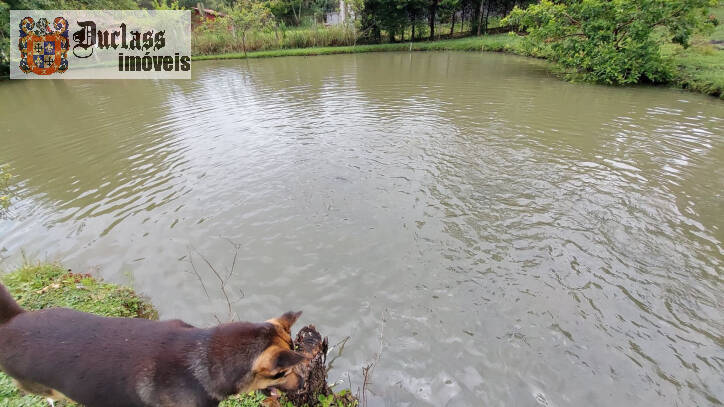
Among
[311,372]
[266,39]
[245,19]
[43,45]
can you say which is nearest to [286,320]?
[311,372]

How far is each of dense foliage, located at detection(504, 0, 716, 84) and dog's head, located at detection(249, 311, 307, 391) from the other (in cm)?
1572

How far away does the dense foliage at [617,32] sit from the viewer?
1190 centimetres

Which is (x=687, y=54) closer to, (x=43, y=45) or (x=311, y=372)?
(x=311, y=372)

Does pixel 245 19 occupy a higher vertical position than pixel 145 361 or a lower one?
higher

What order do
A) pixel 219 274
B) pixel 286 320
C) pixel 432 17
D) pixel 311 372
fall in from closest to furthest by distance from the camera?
pixel 286 320 → pixel 311 372 → pixel 219 274 → pixel 432 17

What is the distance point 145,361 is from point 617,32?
17662 mm

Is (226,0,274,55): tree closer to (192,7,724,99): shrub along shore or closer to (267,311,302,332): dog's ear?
(192,7,724,99): shrub along shore


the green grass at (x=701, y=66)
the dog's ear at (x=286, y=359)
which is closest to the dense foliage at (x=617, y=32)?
the green grass at (x=701, y=66)

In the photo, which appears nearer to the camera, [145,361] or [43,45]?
[145,361]

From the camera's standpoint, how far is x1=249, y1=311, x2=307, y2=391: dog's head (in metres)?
1.73

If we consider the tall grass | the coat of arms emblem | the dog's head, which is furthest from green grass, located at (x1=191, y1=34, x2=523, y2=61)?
the dog's head

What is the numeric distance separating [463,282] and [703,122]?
9891 millimetres

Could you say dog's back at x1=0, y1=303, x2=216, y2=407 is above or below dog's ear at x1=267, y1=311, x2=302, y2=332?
below

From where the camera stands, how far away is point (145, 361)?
1.92 m
